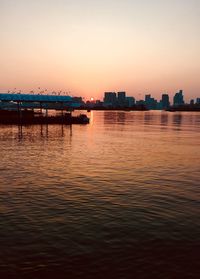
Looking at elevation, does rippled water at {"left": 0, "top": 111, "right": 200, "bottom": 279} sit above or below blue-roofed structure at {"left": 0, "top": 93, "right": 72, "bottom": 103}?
below

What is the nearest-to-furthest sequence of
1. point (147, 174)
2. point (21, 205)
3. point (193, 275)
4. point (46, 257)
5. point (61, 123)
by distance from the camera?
point (193, 275)
point (46, 257)
point (21, 205)
point (147, 174)
point (61, 123)

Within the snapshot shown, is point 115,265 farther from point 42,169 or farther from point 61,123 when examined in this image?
point 61,123

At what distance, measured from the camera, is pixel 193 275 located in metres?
12.7

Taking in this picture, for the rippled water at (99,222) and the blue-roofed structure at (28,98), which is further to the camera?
the blue-roofed structure at (28,98)

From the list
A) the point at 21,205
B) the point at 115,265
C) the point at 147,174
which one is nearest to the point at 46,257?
the point at 115,265

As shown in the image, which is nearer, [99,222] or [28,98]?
[99,222]

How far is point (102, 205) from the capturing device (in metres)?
21.4

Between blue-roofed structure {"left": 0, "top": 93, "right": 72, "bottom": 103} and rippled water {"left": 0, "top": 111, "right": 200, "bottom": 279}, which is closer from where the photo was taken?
rippled water {"left": 0, "top": 111, "right": 200, "bottom": 279}

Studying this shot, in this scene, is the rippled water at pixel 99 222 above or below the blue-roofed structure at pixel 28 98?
below

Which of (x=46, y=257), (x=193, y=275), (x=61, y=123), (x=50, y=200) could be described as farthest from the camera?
(x=61, y=123)

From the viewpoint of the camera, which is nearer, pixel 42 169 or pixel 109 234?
pixel 109 234

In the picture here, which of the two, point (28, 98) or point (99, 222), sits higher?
point (28, 98)

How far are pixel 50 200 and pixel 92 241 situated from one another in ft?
24.4

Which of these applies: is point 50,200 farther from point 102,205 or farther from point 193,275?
point 193,275
